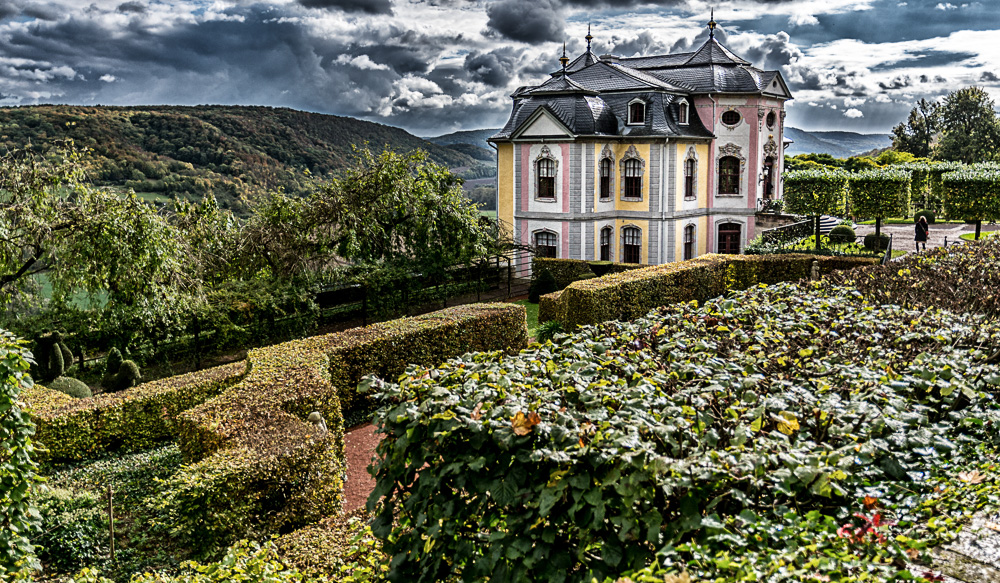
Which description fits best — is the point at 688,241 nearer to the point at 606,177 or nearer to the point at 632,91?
the point at 606,177

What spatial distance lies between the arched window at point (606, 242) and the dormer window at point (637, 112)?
4.62 metres

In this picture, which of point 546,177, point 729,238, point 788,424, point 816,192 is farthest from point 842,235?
point 788,424

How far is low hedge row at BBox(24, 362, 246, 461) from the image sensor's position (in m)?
10.8

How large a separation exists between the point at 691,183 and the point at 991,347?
27148 mm

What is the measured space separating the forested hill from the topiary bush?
1229 centimetres

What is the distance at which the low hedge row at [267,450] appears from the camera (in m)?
7.70

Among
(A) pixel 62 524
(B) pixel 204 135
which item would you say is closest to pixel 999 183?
(A) pixel 62 524

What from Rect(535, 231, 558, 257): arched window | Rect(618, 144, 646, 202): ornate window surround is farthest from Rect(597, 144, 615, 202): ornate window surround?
Rect(535, 231, 558, 257): arched window

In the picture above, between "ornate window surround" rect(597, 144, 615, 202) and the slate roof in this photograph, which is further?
"ornate window surround" rect(597, 144, 615, 202)

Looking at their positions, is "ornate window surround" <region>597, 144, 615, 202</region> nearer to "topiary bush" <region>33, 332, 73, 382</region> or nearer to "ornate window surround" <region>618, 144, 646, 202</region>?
"ornate window surround" <region>618, 144, 646, 202</region>

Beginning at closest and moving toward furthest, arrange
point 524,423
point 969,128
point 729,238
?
point 524,423
point 729,238
point 969,128

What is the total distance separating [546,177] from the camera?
1212 inches

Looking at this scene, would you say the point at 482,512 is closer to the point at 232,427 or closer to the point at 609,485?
the point at 609,485

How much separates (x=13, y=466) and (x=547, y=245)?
84.2 ft
